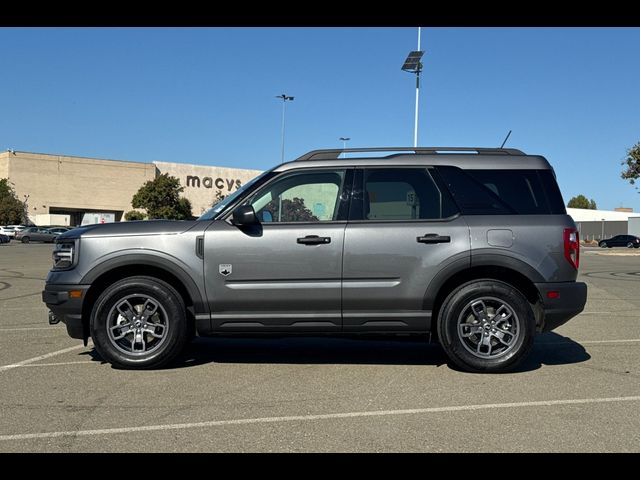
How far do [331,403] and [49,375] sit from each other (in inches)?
107

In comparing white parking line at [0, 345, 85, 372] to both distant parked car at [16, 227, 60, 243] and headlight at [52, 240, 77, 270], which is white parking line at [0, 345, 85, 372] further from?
distant parked car at [16, 227, 60, 243]

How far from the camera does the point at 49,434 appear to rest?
12.8ft

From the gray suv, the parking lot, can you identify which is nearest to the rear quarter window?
the gray suv

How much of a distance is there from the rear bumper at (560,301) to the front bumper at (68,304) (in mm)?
4287

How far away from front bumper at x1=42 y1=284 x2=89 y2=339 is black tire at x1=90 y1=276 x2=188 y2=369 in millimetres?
142

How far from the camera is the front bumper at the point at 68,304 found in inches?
218

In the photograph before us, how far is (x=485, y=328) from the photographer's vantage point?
557 cm

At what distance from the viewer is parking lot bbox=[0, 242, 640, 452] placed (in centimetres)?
379

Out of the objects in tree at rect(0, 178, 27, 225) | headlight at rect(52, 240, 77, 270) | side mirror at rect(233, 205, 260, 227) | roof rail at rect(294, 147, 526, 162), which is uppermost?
tree at rect(0, 178, 27, 225)

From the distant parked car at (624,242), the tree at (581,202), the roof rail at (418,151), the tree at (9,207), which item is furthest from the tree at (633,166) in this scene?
the tree at (581,202)

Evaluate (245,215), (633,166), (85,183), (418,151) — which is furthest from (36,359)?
(85,183)

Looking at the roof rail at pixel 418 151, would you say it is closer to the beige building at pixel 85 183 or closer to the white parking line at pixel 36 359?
the white parking line at pixel 36 359

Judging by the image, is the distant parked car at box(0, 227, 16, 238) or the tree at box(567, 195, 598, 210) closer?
the distant parked car at box(0, 227, 16, 238)
